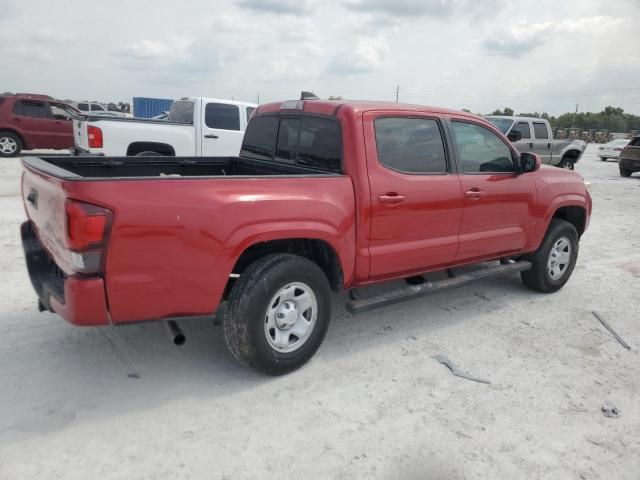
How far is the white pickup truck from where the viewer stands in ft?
29.5

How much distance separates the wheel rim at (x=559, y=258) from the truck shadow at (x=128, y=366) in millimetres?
1387

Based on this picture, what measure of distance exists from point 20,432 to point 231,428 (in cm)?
112

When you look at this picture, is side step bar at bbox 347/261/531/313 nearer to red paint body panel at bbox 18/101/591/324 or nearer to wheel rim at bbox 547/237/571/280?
red paint body panel at bbox 18/101/591/324

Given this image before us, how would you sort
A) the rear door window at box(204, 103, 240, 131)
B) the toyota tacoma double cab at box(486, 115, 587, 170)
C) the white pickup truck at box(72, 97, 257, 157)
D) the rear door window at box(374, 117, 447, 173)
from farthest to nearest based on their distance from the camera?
the toyota tacoma double cab at box(486, 115, 587, 170) → the rear door window at box(204, 103, 240, 131) → the white pickup truck at box(72, 97, 257, 157) → the rear door window at box(374, 117, 447, 173)

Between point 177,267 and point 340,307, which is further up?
point 177,267

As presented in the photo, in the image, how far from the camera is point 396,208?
3.86m

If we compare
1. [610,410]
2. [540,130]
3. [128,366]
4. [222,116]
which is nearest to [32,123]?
[222,116]

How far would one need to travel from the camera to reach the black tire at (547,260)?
207 inches

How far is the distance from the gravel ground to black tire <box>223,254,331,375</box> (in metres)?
0.18

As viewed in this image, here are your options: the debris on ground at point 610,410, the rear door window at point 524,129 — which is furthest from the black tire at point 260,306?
the rear door window at point 524,129

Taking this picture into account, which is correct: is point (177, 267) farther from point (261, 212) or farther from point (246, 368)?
point (246, 368)

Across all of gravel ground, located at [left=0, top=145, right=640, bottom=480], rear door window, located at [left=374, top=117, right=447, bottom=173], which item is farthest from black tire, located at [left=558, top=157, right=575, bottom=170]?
rear door window, located at [left=374, top=117, right=447, bottom=173]

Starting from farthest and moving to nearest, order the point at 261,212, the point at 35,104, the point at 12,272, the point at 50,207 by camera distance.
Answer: the point at 35,104
the point at 12,272
the point at 261,212
the point at 50,207

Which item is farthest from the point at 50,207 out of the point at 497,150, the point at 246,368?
the point at 497,150
